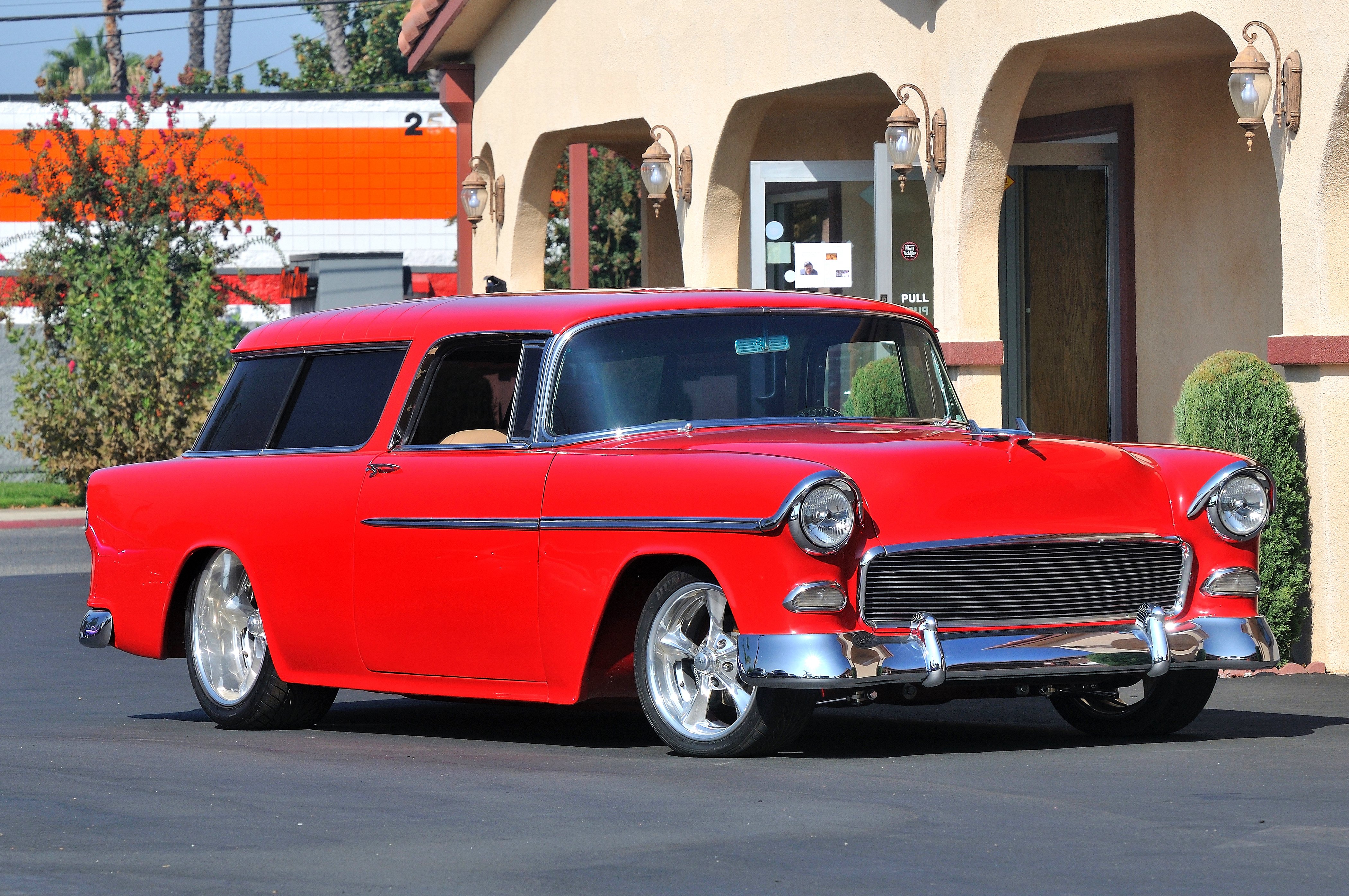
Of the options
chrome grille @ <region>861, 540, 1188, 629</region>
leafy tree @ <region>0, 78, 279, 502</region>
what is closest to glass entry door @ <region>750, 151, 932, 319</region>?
chrome grille @ <region>861, 540, 1188, 629</region>

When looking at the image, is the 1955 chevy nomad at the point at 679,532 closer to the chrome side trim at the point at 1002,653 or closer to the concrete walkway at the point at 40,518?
the chrome side trim at the point at 1002,653

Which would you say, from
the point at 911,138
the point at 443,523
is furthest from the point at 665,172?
the point at 443,523

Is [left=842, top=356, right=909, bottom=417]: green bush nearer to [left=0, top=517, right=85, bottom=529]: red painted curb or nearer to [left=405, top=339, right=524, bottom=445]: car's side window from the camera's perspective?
[left=405, top=339, right=524, bottom=445]: car's side window

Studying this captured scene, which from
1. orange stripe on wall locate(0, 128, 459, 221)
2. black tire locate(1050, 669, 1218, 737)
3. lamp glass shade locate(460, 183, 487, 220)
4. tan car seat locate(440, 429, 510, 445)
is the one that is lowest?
black tire locate(1050, 669, 1218, 737)

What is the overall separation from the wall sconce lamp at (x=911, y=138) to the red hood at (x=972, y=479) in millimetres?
6215

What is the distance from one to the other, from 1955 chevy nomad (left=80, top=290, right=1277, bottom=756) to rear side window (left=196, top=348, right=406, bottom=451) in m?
0.02

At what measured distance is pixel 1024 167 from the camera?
15031mm

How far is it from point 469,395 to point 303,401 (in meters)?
1.06

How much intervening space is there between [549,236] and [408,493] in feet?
88.2

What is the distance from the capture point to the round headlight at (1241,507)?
7148mm

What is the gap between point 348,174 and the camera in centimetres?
3709

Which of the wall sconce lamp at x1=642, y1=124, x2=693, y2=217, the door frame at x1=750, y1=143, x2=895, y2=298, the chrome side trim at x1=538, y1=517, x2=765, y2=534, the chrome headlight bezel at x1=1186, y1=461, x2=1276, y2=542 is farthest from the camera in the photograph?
the wall sconce lamp at x1=642, y1=124, x2=693, y2=217

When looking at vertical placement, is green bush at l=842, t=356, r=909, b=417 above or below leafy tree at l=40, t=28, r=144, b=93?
below

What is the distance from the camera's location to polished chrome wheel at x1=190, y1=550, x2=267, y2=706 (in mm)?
8656
